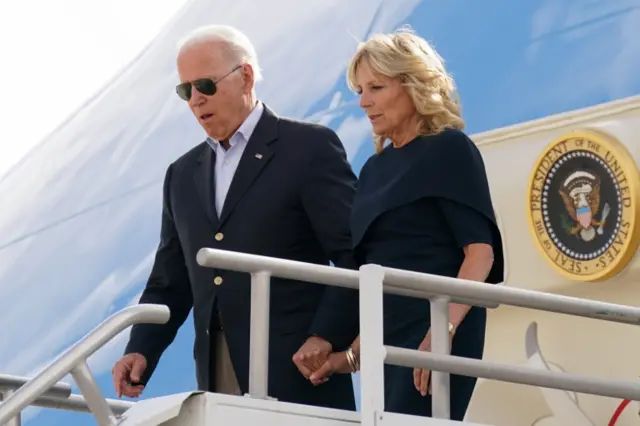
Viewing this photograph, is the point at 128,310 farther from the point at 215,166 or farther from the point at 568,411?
the point at 568,411

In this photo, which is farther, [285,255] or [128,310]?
[285,255]

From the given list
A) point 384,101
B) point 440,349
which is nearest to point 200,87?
point 384,101

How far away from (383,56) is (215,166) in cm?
86

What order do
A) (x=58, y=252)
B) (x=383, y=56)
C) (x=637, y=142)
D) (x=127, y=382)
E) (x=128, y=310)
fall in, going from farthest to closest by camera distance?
(x=58, y=252)
(x=637, y=142)
(x=127, y=382)
(x=383, y=56)
(x=128, y=310)

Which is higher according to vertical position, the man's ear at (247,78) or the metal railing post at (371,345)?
the man's ear at (247,78)

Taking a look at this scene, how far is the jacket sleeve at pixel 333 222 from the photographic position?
529cm

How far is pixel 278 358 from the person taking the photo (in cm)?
546

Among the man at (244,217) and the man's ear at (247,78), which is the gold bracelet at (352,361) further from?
the man's ear at (247,78)

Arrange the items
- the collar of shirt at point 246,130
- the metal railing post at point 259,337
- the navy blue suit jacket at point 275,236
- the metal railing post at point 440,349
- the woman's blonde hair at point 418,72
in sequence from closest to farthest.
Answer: the metal railing post at point 259,337
the metal railing post at point 440,349
the woman's blonde hair at point 418,72
the navy blue suit jacket at point 275,236
the collar of shirt at point 246,130

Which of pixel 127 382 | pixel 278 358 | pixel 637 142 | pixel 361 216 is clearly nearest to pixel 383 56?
pixel 361 216

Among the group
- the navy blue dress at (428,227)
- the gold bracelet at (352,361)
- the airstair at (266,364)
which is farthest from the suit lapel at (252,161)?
the airstair at (266,364)

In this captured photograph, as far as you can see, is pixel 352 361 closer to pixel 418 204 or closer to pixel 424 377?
pixel 424 377

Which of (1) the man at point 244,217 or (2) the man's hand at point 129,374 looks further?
(2) the man's hand at point 129,374

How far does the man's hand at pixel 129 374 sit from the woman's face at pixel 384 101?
3.98ft
